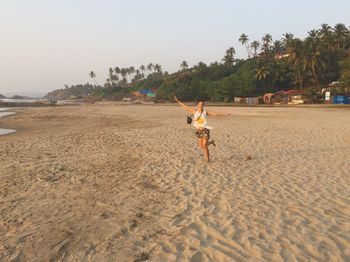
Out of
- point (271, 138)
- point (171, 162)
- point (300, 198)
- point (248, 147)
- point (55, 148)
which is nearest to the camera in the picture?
point (300, 198)

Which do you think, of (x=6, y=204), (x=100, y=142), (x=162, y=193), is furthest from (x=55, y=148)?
(x=162, y=193)

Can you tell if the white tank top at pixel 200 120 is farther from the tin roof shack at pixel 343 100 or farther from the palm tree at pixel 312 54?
the palm tree at pixel 312 54

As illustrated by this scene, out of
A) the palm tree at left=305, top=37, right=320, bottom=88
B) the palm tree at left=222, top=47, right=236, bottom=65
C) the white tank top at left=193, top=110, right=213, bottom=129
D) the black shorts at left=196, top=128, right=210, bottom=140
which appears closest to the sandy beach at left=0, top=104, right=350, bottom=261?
the black shorts at left=196, top=128, right=210, bottom=140

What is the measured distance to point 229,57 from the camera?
103875mm

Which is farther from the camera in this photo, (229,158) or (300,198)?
(229,158)

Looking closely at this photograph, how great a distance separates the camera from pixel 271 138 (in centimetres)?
1365

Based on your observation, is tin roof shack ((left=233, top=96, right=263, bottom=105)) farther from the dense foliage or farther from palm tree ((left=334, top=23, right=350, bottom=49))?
palm tree ((left=334, top=23, right=350, bottom=49))

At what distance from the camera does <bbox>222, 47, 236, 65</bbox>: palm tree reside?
10306 cm

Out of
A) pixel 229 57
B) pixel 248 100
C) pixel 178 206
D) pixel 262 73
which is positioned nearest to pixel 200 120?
pixel 178 206

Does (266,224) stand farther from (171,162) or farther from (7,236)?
(171,162)

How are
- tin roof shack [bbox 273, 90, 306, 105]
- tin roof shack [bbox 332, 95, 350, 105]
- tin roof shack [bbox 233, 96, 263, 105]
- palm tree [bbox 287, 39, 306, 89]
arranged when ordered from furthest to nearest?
palm tree [bbox 287, 39, 306, 89] → tin roof shack [bbox 233, 96, 263, 105] → tin roof shack [bbox 273, 90, 306, 105] → tin roof shack [bbox 332, 95, 350, 105]

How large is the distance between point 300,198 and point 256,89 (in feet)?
209

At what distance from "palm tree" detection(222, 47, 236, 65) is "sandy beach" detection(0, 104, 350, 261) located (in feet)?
315

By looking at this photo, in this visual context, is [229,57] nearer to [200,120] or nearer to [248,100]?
[248,100]
